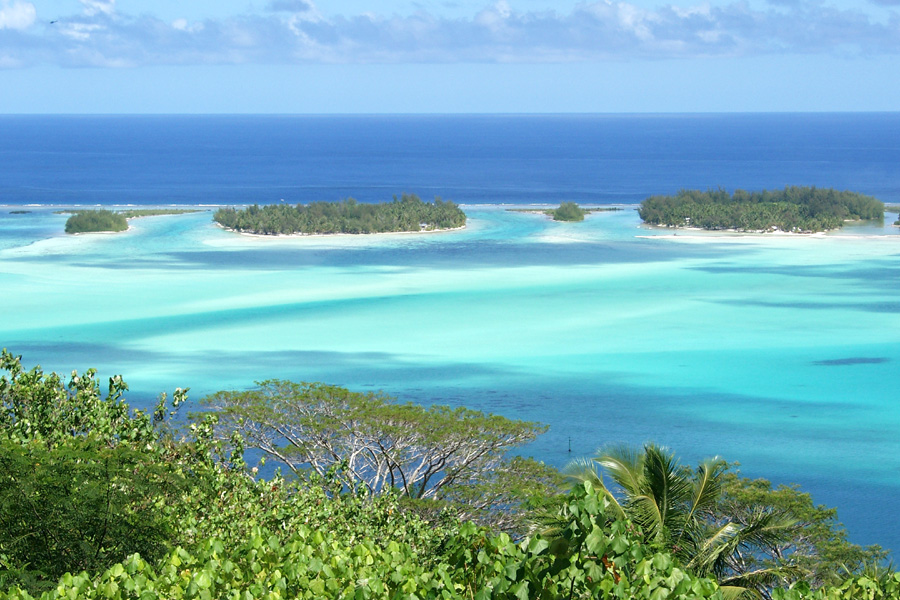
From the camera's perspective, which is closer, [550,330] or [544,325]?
[550,330]

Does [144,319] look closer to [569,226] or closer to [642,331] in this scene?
[642,331]

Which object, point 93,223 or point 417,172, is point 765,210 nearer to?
point 93,223

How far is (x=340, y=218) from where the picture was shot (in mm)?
70750

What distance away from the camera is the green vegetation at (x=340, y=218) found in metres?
69.4

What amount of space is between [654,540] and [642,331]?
29.1 meters

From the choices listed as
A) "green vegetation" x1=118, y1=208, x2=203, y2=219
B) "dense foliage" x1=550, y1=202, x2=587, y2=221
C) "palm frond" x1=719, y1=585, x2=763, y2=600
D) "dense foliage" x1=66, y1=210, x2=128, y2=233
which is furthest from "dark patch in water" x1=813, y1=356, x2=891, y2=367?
"green vegetation" x1=118, y1=208, x2=203, y2=219

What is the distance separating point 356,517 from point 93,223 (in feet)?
190

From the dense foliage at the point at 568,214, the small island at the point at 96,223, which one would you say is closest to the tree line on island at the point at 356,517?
the small island at the point at 96,223

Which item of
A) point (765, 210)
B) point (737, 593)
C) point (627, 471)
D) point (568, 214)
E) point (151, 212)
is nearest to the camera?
point (737, 593)

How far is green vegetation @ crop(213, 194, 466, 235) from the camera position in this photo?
228 ft

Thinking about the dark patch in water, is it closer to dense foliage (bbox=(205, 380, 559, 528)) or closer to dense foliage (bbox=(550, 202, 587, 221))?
dense foliage (bbox=(205, 380, 559, 528))

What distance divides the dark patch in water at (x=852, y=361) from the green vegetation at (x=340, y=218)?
37889 mm

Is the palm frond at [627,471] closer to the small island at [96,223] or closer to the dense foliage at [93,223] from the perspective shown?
the small island at [96,223]

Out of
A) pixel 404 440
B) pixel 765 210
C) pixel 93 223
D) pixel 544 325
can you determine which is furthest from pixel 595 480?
pixel 765 210
